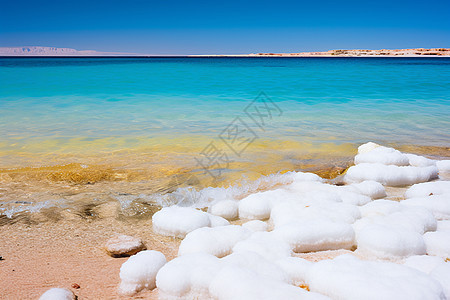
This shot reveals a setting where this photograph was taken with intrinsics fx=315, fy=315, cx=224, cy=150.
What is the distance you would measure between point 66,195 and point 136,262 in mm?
1665

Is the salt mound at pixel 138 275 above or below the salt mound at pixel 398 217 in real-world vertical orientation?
below

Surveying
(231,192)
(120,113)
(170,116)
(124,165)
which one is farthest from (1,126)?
(231,192)

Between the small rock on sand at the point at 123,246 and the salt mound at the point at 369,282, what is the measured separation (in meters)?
1.11

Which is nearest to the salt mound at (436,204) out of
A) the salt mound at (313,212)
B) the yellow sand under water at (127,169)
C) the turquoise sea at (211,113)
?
the salt mound at (313,212)

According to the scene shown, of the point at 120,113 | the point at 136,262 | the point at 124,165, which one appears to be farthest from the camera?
the point at 120,113

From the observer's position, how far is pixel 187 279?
5.08 feet

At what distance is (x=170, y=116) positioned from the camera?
25.3 feet

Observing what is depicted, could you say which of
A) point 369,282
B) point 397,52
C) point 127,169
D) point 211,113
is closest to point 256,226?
point 369,282

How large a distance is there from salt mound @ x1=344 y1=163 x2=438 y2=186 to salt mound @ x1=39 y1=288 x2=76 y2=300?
276 cm

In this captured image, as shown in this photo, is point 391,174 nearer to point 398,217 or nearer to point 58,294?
point 398,217

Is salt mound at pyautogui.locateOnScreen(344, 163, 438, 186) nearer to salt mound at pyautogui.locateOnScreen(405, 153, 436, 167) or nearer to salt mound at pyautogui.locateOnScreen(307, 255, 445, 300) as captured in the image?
salt mound at pyautogui.locateOnScreen(405, 153, 436, 167)

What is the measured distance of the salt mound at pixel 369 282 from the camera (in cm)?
135

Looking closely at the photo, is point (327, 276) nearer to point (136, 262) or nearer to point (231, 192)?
point (136, 262)

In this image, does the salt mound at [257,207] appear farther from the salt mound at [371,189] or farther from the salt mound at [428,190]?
the salt mound at [428,190]
